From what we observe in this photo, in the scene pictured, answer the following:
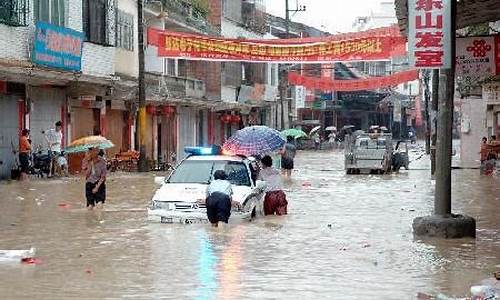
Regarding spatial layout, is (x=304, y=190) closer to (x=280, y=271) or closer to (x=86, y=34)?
(x=86, y=34)

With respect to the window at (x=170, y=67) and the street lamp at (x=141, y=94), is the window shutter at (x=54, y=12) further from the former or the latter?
the window at (x=170, y=67)

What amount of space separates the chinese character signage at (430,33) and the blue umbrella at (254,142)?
6.80 meters

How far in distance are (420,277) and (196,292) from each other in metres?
2.80

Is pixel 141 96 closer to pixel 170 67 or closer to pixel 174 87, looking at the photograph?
→ pixel 174 87

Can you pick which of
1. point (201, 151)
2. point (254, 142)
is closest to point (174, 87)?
point (254, 142)

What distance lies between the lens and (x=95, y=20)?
111 feet

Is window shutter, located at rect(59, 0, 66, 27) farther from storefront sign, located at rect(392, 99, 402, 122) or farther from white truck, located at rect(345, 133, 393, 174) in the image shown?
storefront sign, located at rect(392, 99, 402, 122)

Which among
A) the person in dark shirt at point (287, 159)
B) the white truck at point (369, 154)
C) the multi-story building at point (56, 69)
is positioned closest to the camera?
the multi-story building at point (56, 69)

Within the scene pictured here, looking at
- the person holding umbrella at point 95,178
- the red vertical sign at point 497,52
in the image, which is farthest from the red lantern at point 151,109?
the red vertical sign at point 497,52

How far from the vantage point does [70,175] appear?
3155cm

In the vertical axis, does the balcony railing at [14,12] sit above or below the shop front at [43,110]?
above

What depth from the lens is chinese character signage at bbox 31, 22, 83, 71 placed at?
28000mm

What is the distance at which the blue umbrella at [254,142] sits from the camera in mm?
20734

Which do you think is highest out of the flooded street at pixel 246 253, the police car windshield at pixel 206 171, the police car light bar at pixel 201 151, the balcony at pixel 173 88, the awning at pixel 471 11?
the awning at pixel 471 11
